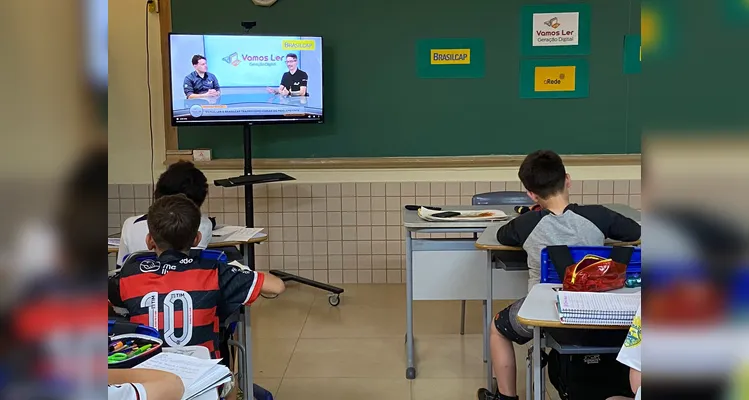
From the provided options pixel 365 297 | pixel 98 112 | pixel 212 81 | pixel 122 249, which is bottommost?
pixel 365 297

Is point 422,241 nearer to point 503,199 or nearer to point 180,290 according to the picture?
point 503,199

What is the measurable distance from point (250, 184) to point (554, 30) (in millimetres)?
2283

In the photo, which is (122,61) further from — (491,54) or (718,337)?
(718,337)

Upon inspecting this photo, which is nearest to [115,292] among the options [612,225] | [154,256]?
[154,256]

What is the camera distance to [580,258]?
8.03 ft

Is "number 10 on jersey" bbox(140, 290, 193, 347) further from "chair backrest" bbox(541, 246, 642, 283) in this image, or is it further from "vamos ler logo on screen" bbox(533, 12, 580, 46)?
"vamos ler logo on screen" bbox(533, 12, 580, 46)

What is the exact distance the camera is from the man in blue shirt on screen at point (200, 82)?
4.46 m

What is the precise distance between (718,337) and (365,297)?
460 centimetres

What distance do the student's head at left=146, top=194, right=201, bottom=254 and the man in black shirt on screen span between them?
2.29 m

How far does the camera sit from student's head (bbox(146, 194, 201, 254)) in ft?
7.68

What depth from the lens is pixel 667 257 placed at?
14.3 inches

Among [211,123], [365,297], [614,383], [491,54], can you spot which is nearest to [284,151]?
[211,123]

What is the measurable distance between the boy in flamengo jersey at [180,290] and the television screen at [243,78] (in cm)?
227
